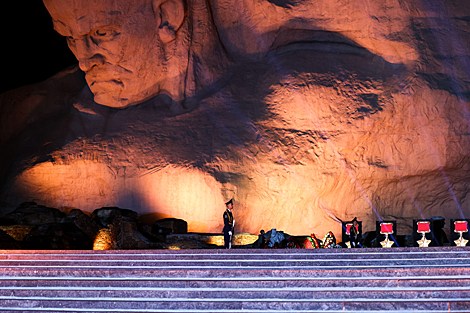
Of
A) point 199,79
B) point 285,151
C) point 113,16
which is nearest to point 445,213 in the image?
point 285,151

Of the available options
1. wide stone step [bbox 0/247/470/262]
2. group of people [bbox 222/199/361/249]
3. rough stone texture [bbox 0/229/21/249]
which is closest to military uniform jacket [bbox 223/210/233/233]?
group of people [bbox 222/199/361/249]

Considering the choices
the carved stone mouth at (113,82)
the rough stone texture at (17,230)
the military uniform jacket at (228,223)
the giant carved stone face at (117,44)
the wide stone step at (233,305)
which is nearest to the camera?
the wide stone step at (233,305)

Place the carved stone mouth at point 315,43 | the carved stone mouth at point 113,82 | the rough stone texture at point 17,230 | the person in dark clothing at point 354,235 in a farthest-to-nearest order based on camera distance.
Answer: the carved stone mouth at point 113,82, the carved stone mouth at point 315,43, the rough stone texture at point 17,230, the person in dark clothing at point 354,235

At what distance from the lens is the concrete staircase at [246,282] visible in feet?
15.7

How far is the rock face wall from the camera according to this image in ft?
43.3

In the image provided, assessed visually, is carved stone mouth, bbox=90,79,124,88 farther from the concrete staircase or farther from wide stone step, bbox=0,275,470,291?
wide stone step, bbox=0,275,470,291

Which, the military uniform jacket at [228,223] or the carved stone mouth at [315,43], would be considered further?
the carved stone mouth at [315,43]

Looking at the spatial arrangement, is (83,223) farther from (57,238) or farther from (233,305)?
(233,305)

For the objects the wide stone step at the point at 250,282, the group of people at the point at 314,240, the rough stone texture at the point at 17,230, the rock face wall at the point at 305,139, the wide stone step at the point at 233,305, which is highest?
the rock face wall at the point at 305,139

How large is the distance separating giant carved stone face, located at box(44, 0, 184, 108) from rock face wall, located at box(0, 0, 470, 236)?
99 centimetres

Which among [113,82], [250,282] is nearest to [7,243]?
[250,282]

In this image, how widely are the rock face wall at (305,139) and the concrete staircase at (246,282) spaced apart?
248 inches

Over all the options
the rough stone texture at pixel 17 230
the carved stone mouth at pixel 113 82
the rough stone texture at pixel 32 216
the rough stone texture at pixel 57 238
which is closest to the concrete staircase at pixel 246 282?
the rough stone texture at pixel 57 238

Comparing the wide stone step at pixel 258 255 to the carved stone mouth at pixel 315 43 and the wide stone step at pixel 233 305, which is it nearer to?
the wide stone step at pixel 233 305
